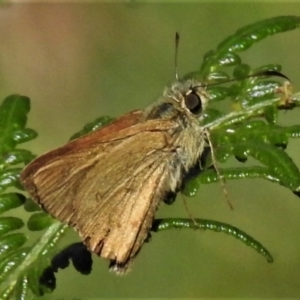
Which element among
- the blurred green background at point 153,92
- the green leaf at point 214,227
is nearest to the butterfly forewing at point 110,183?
the green leaf at point 214,227

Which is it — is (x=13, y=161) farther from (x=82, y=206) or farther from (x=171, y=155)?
(x=171, y=155)

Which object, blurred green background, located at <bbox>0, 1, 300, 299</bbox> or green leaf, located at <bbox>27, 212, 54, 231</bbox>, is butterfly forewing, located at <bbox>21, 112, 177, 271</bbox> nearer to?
green leaf, located at <bbox>27, 212, 54, 231</bbox>

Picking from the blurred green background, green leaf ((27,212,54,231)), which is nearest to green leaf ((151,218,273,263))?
green leaf ((27,212,54,231))

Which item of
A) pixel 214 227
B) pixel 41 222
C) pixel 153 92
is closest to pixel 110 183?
pixel 41 222

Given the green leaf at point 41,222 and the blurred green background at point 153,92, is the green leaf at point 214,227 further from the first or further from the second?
the blurred green background at point 153,92

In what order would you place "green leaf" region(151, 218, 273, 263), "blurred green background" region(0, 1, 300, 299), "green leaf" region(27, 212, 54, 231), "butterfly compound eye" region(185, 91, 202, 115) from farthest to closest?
"blurred green background" region(0, 1, 300, 299) → "butterfly compound eye" region(185, 91, 202, 115) → "green leaf" region(27, 212, 54, 231) → "green leaf" region(151, 218, 273, 263)

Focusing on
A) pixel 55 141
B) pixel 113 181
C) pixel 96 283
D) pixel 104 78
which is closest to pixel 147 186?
pixel 113 181

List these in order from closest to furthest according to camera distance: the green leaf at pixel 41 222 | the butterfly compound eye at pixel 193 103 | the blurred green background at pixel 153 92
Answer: the green leaf at pixel 41 222 → the butterfly compound eye at pixel 193 103 → the blurred green background at pixel 153 92
